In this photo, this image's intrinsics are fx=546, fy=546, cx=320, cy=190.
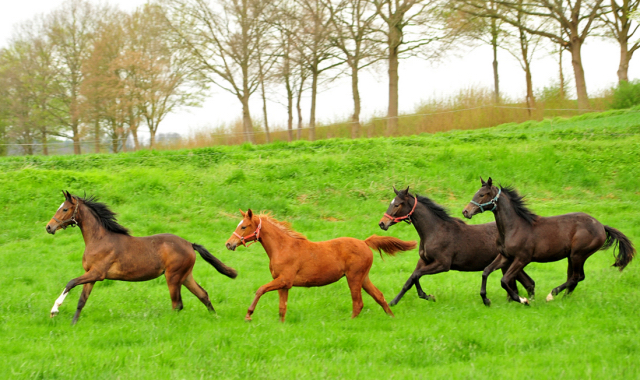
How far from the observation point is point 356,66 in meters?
25.4

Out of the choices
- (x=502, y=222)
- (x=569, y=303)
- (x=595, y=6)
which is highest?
(x=595, y=6)

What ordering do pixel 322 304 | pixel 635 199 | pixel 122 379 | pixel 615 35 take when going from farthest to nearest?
pixel 615 35
pixel 635 199
pixel 322 304
pixel 122 379

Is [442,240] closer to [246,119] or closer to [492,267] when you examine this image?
[492,267]

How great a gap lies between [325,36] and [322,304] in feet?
59.7

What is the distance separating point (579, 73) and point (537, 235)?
72.5ft

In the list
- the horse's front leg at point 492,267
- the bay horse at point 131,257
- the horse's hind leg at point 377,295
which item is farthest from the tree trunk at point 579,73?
the bay horse at point 131,257

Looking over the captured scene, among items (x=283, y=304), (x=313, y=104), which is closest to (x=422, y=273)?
(x=283, y=304)

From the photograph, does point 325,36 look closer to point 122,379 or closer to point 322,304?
point 322,304

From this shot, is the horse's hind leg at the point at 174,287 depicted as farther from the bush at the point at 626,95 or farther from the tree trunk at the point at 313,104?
the bush at the point at 626,95

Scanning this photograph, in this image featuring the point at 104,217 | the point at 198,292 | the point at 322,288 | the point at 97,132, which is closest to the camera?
the point at 198,292

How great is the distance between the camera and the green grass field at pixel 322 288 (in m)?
5.68

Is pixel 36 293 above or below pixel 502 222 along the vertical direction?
below

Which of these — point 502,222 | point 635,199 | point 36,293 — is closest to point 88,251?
point 36,293

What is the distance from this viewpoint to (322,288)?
9719 millimetres
